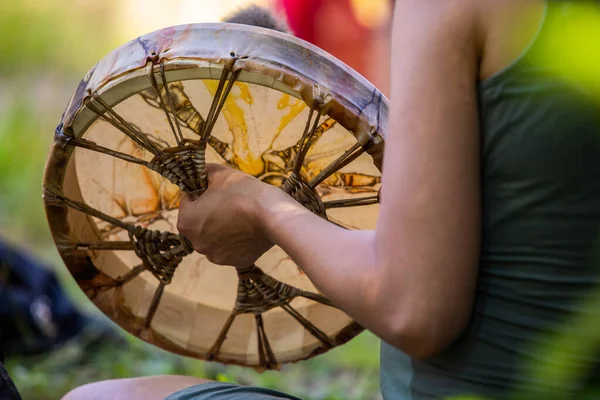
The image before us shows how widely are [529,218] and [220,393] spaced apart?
1.47 feet

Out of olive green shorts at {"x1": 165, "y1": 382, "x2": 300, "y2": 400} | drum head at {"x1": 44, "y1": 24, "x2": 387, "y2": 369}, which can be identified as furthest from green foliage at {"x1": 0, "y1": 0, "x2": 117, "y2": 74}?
olive green shorts at {"x1": 165, "y1": 382, "x2": 300, "y2": 400}

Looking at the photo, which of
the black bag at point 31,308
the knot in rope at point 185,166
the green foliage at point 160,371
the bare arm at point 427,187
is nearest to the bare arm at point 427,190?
the bare arm at point 427,187

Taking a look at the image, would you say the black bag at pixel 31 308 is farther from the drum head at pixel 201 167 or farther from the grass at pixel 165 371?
the drum head at pixel 201 167

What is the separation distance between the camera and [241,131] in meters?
1.33

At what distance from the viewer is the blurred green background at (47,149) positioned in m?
2.55

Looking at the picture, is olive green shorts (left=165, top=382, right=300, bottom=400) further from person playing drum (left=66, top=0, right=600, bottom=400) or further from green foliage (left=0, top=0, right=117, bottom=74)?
green foliage (left=0, top=0, right=117, bottom=74)

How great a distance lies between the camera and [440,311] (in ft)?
2.49

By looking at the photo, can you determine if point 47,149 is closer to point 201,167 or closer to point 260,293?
point 260,293

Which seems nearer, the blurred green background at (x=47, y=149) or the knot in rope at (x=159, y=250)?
the knot in rope at (x=159, y=250)

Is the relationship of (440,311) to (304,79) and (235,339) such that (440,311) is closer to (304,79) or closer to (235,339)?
(304,79)

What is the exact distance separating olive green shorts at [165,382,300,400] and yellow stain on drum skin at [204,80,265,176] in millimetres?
445

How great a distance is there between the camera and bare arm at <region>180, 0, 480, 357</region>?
0.74 m

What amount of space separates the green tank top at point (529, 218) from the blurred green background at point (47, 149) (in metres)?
1.06

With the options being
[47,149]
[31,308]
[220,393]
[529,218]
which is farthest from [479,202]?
[47,149]
